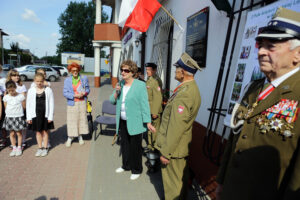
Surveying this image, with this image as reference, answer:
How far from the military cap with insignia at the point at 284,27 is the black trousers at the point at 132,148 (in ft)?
8.03

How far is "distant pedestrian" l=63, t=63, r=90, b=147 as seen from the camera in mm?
4172

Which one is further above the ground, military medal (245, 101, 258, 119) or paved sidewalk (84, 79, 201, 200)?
military medal (245, 101, 258, 119)

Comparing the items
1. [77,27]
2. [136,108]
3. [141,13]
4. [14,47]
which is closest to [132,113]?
[136,108]

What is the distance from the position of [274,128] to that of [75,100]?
159 inches

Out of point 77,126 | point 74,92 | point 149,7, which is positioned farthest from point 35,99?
point 149,7

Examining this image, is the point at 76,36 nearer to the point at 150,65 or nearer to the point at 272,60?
the point at 150,65

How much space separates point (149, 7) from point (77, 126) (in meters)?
3.35

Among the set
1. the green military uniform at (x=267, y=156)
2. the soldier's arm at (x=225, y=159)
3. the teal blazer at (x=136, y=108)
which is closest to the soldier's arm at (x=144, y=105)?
the teal blazer at (x=136, y=108)

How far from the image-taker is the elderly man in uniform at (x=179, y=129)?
2080 mm

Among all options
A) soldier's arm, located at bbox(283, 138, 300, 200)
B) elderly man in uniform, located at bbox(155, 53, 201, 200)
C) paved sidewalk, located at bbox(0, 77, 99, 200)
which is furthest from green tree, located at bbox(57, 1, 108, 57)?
soldier's arm, located at bbox(283, 138, 300, 200)

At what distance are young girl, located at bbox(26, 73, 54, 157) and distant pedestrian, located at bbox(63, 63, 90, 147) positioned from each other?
0.43 m

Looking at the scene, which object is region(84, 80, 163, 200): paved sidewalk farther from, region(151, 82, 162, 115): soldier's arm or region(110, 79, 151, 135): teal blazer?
region(151, 82, 162, 115): soldier's arm

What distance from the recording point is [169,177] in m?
2.41

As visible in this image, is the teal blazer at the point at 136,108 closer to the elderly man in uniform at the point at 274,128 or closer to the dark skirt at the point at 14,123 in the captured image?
the elderly man in uniform at the point at 274,128
